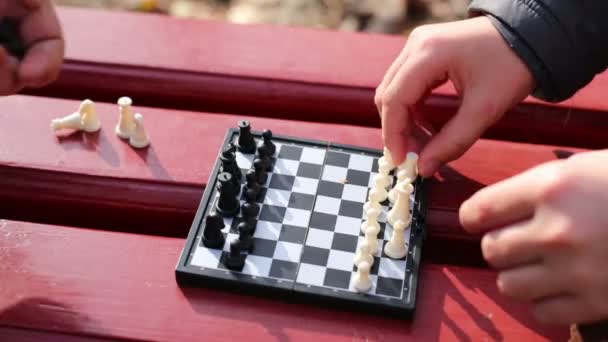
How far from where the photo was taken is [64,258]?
1.18 meters

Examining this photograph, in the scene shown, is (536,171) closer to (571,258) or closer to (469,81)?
(571,258)

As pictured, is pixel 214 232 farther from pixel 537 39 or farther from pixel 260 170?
pixel 537 39

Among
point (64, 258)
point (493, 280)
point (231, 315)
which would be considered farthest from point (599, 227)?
point (64, 258)

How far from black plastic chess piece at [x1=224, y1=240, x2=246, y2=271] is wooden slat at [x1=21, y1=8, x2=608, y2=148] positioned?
1.52ft

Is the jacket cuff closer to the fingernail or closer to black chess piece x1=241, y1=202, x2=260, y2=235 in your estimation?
the fingernail

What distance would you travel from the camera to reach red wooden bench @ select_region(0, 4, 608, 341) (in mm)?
1102

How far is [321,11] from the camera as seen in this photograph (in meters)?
2.32

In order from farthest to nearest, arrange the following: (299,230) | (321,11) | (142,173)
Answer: (321,11) → (142,173) → (299,230)

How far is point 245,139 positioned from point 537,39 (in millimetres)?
516

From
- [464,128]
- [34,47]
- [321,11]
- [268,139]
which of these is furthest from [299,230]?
[321,11]

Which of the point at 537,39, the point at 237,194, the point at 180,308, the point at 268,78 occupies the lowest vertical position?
the point at 180,308

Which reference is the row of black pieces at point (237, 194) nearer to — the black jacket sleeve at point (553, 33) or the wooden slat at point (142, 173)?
the wooden slat at point (142, 173)

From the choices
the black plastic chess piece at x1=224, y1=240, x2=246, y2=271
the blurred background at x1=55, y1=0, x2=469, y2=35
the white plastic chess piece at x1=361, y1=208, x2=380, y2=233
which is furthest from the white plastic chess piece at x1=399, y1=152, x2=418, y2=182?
the blurred background at x1=55, y1=0, x2=469, y2=35

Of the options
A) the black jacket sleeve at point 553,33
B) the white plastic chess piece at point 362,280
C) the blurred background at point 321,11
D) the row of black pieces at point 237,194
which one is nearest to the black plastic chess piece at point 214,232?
the row of black pieces at point 237,194
